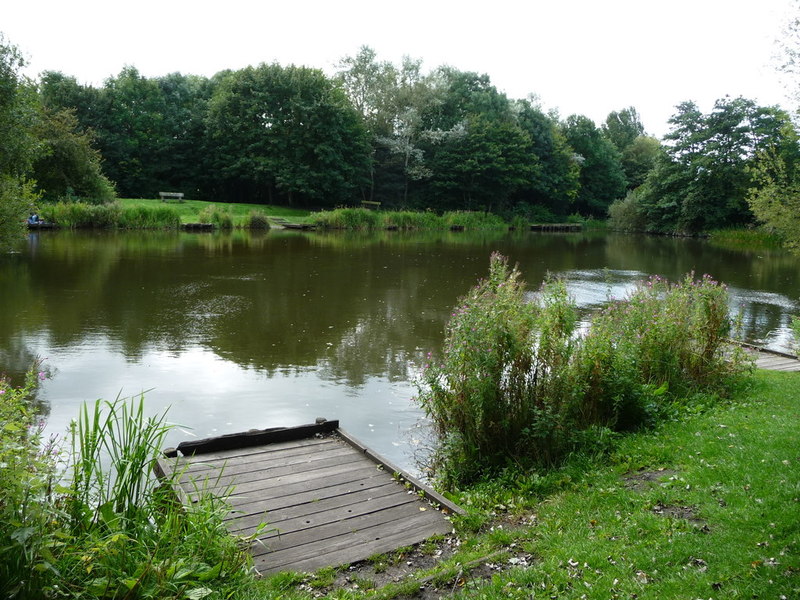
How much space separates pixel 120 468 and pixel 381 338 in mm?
9121

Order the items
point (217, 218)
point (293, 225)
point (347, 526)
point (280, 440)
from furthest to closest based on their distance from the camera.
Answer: point (293, 225)
point (217, 218)
point (280, 440)
point (347, 526)

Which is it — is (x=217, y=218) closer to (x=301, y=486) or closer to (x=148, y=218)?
(x=148, y=218)

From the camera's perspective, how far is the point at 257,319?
14820 mm

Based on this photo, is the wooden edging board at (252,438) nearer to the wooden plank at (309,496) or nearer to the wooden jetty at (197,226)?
the wooden plank at (309,496)

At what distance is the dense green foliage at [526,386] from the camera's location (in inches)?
264

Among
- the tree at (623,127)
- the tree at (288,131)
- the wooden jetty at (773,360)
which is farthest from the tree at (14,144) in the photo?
the tree at (623,127)

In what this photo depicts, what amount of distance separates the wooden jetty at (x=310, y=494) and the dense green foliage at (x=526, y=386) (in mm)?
1016

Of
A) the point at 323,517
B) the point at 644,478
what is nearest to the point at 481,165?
the point at 644,478

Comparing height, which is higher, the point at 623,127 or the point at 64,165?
the point at 623,127

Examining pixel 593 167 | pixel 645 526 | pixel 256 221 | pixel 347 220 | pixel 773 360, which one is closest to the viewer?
pixel 645 526

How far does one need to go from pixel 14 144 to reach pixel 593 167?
219 ft

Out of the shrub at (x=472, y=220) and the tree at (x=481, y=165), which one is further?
the tree at (x=481, y=165)

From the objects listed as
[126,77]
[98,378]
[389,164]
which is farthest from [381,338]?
[126,77]

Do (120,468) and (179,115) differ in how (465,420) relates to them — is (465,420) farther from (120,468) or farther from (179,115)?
(179,115)
